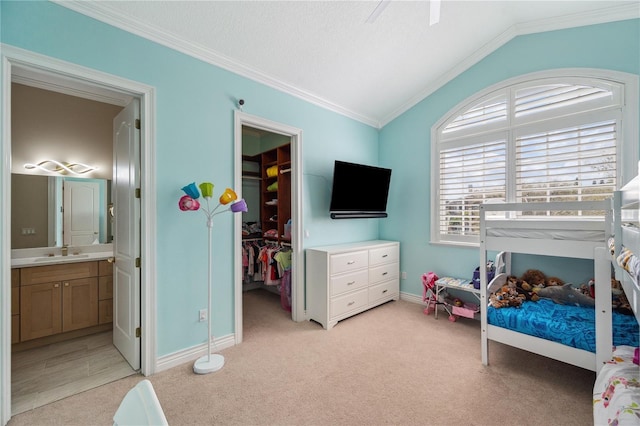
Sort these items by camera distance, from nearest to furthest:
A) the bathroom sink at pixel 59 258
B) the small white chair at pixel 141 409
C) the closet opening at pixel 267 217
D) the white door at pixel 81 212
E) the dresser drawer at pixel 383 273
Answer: the small white chair at pixel 141 409 < the bathroom sink at pixel 59 258 < the white door at pixel 81 212 < the dresser drawer at pixel 383 273 < the closet opening at pixel 267 217

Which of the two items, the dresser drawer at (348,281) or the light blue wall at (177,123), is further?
the dresser drawer at (348,281)

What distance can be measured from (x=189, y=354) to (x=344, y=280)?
1.76 metres

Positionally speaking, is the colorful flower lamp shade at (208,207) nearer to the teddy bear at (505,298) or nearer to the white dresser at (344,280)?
the white dresser at (344,280)

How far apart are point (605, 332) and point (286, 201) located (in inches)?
138

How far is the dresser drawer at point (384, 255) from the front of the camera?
3.69 m

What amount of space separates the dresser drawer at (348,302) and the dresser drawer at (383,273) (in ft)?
0.73

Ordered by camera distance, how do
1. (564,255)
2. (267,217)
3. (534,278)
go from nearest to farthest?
(564,255), (534,278), (267,217)

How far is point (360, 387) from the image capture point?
2.09m

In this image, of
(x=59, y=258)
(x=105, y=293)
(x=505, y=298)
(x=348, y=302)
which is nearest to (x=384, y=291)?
(x=348, y=302)

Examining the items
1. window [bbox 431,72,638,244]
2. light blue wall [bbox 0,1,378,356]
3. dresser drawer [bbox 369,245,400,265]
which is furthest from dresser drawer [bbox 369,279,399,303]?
light blue wall [bbox 0,1,378,356]

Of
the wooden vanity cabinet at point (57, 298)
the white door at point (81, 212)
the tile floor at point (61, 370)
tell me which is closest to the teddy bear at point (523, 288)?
the tile floor at point (61, 370)

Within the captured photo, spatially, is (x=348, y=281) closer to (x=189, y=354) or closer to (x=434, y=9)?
(x=189, y=354)

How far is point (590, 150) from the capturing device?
2.72 meters

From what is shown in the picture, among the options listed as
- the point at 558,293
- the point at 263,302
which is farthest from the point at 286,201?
the point at 558,293
